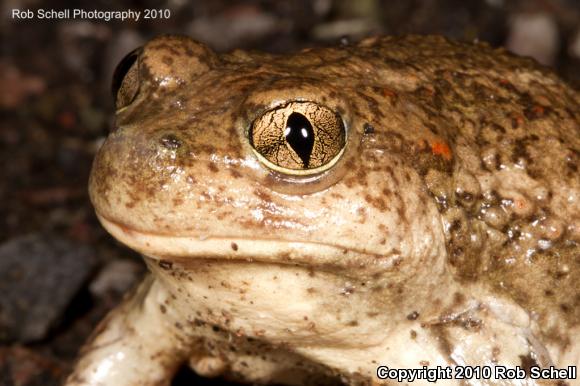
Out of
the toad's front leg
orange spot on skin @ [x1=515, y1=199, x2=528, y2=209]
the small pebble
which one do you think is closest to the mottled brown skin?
orange spot on skin @ [x1=515, y1=199, x2=528, y2=209]

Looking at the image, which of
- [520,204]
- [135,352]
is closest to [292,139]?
[520,204]

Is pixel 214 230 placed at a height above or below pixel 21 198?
above

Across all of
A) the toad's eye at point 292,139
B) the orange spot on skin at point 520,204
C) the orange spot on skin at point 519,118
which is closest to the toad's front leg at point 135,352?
the toad's eye at point 292,139

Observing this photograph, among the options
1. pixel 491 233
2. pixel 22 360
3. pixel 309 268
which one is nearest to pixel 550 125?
pixel 491 233

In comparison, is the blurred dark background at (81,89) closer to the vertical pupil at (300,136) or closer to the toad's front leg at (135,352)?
the toad's front leg at (135,352)

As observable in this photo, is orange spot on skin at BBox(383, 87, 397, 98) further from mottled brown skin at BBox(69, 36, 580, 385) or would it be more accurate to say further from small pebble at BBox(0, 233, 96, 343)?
small pebble at BBox(0, 233, 96, 343)

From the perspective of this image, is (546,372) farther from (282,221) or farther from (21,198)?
(21,198)
